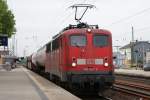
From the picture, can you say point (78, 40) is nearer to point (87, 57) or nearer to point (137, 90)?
point (87, 57)

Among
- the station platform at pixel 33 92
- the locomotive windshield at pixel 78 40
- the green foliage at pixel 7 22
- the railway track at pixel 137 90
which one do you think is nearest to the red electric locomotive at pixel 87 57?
the locomotive windshield at pixel 78 40

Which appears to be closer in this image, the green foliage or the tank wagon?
the tank wagon

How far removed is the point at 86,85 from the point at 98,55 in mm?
1501

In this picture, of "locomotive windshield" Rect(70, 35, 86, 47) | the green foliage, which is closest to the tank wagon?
"locomotive windshield" Rect(70, 35, 86, 47)

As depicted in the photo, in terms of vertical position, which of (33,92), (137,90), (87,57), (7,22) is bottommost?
(137,90)

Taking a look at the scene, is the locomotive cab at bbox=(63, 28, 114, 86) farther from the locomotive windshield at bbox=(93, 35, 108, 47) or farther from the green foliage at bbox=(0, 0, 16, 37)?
the green foliage at bbox=(0, 0, 16, 37)

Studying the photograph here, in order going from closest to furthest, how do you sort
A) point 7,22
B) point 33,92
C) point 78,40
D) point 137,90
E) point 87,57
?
point 33,92 < point 87,57 < point 78,40 < point 137,90 < point 7,22

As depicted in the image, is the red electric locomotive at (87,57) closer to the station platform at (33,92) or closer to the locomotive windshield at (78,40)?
the locomotive windshield at (78,40)

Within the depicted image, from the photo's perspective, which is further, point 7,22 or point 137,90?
point 7,22

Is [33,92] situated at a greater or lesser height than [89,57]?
lesser

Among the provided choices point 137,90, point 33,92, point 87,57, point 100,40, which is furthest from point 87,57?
point 137,90

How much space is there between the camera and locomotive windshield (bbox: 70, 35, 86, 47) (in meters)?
24.0

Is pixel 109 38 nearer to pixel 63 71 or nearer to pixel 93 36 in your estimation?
pixel 93 36

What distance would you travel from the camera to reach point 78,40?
24.1m
